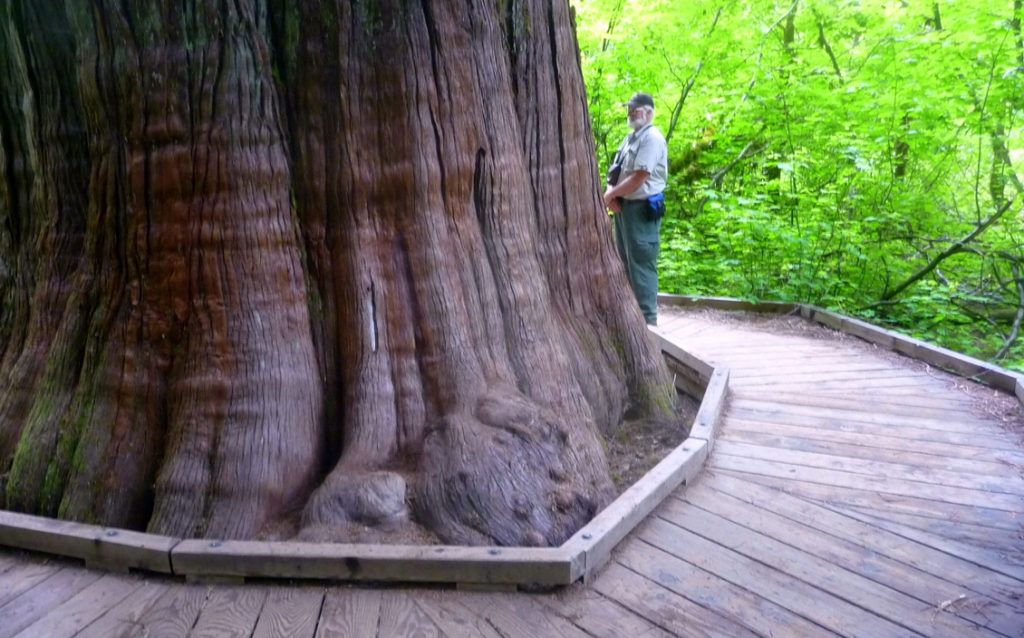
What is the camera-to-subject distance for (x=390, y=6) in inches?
102

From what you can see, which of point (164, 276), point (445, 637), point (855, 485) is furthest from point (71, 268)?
point (855, 485)

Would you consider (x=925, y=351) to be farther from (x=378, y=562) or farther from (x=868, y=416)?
(x=378, y=562)

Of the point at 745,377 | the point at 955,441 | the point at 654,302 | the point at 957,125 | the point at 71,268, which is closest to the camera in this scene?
the point at 71,268

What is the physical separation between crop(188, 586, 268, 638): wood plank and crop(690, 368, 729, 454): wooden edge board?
196cm

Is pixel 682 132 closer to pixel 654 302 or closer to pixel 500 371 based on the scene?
pixel 654 302

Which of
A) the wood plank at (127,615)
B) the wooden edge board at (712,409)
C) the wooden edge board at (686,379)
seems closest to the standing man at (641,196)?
the wooden edge board at (686,379)

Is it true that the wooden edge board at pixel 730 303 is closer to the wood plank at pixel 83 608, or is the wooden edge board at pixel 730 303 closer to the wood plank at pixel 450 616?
the wood plank at pixel 450 616

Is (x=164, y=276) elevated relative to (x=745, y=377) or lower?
elevated

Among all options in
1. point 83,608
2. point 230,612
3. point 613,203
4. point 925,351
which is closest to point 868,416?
point 925,351

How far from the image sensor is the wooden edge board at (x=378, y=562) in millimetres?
2102

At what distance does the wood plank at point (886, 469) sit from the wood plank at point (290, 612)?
2.01 m

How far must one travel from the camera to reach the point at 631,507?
2.50 meters

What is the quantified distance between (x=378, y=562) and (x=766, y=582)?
1.19 meters

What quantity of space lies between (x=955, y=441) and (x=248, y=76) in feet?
11.5
